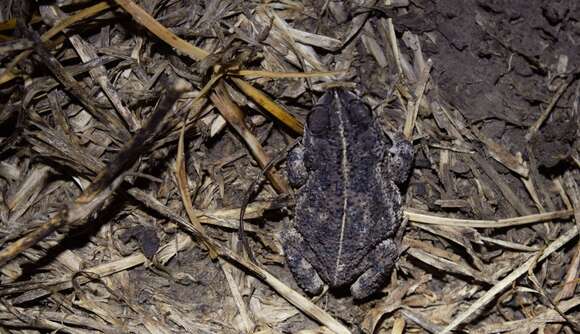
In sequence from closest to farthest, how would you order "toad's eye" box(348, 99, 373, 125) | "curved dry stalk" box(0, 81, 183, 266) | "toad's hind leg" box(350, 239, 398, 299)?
"curved dry stalk" box(0, 81, 183, 266)
"toad's eye" box(348, 99, 373, 125)
"toad's hind leg" box(350, 239, 398, 299)

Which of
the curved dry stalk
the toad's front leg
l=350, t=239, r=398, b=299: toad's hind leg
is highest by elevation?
the curved dry stalk

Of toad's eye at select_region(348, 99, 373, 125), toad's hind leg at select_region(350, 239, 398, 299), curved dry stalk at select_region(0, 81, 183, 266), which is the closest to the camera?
curved dry stalk at select_region(0, 81, 183, 266)

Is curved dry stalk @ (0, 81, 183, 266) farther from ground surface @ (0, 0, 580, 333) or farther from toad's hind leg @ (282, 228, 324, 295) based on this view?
toad's hind leg @ (282, 228, 324, 295)

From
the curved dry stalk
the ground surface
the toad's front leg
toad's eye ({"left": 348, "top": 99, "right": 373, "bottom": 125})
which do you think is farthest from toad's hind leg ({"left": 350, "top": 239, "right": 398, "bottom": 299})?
the curved dry stalk

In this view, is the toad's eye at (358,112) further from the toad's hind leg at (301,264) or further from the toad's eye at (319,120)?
the toad's hind leg at (301,264)

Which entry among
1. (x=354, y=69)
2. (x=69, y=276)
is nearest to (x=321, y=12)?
(x=354, y=69)

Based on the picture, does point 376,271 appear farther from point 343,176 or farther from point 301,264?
point 343,176
